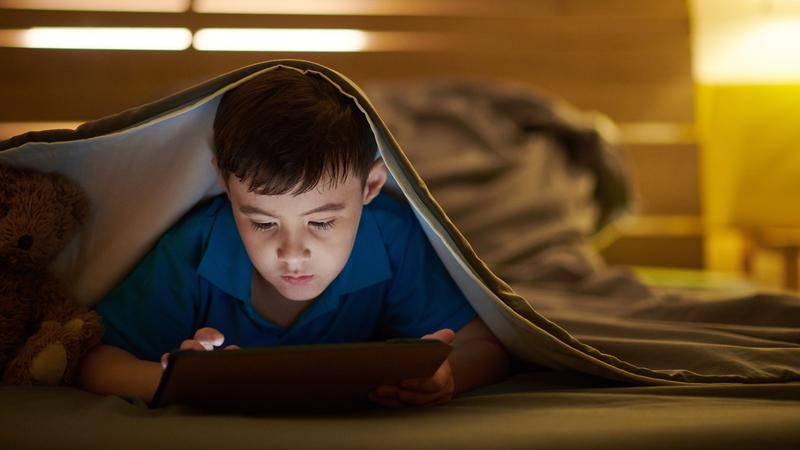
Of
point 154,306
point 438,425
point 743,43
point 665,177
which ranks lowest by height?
point 438,425

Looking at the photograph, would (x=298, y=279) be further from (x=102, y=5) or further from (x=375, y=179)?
(x=102, y=5)

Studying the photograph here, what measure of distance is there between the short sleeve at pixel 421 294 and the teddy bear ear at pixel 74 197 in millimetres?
376

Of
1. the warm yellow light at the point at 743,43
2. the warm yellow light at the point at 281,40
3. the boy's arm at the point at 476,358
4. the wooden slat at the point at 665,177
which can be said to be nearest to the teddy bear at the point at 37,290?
the boy's arm at the point at 476,358

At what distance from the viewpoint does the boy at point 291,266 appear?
72cm

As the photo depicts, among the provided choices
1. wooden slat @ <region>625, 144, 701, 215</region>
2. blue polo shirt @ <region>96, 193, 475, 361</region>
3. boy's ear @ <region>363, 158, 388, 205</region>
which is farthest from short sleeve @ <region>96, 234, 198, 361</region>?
wooden slat @ <region>625, 144, 701, 215</region>

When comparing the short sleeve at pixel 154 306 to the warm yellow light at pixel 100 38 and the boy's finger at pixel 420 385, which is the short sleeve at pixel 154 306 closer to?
the boy's finger at pixel 420 385

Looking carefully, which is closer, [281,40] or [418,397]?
[418,397]

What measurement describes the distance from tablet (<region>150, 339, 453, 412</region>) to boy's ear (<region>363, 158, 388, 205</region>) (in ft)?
0.74

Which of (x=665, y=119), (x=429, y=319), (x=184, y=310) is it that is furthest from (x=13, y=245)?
(x=665, y=119)

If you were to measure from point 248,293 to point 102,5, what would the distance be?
1.77 meters

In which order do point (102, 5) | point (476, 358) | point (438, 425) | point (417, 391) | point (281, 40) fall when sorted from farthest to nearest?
point (281, 40) → point (102, 5) → point (476, 358) → point (417, 391) → point (438, 425)

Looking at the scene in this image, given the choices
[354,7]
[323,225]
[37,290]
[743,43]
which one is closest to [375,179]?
[323,225]

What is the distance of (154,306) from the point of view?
829mm

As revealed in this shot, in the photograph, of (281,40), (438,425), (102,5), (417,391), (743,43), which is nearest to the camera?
(438,425)
